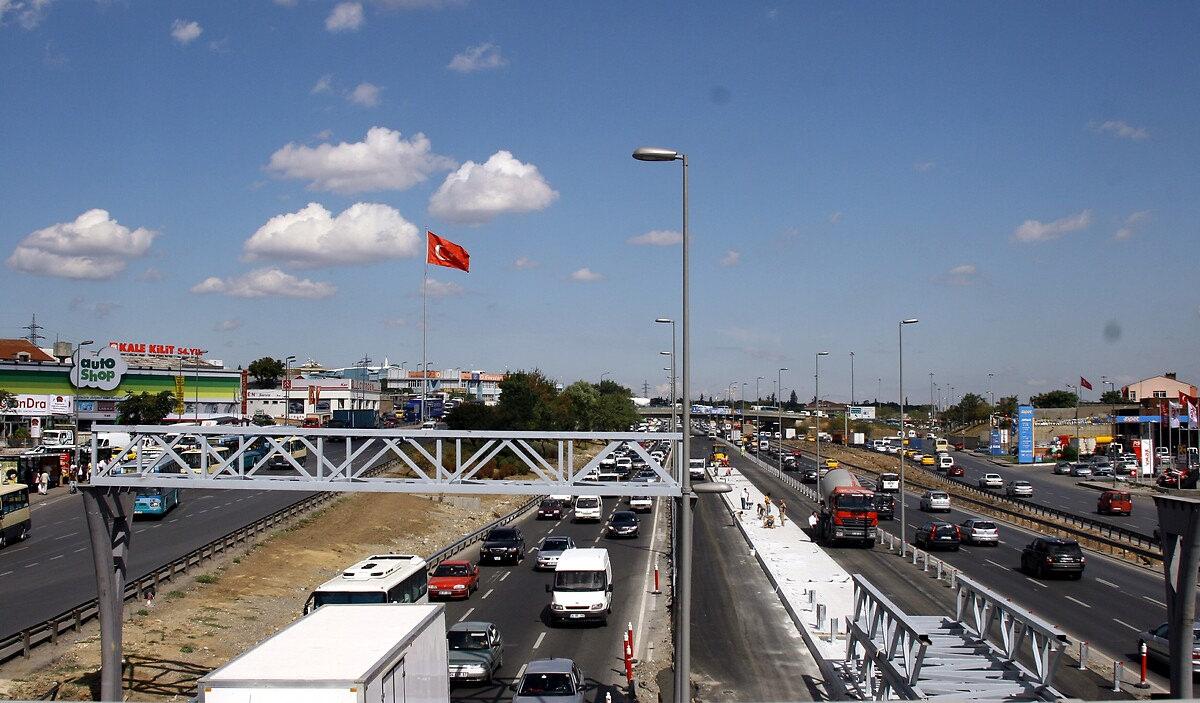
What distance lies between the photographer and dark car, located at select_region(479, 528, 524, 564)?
125 ft

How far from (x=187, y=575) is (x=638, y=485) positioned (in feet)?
72.0

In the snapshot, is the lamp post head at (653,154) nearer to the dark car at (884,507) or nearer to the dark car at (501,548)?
the dark car at (501,548)

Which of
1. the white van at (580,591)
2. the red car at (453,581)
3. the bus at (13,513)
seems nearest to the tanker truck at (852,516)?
the white van at (580,591)

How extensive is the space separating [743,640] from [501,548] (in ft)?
50.2

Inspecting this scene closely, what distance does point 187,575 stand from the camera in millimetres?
31406

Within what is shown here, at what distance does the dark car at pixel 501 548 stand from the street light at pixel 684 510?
81.0 ft

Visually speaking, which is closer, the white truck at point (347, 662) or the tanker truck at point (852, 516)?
the white truck at point (347, 662)

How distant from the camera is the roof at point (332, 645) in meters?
10.3

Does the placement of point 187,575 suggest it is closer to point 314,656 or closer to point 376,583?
point 376,583

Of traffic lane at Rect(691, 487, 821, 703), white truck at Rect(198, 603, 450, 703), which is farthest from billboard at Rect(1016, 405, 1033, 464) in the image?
white truck at Rect(198, 603, 450, 703)

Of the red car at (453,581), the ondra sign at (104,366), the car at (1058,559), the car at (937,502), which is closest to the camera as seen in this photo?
the red car at (453,581)

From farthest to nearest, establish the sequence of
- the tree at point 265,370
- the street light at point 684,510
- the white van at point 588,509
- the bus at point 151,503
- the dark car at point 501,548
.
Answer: the tree at point 265,370
the white van at point 588,509
the bus at point 151,503
the dark car at point 501,548
the street light at point 684,510

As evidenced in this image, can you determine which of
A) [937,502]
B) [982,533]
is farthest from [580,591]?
[937,502]

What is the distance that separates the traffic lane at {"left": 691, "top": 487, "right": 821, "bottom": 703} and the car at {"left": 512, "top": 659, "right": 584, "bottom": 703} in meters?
3.36
